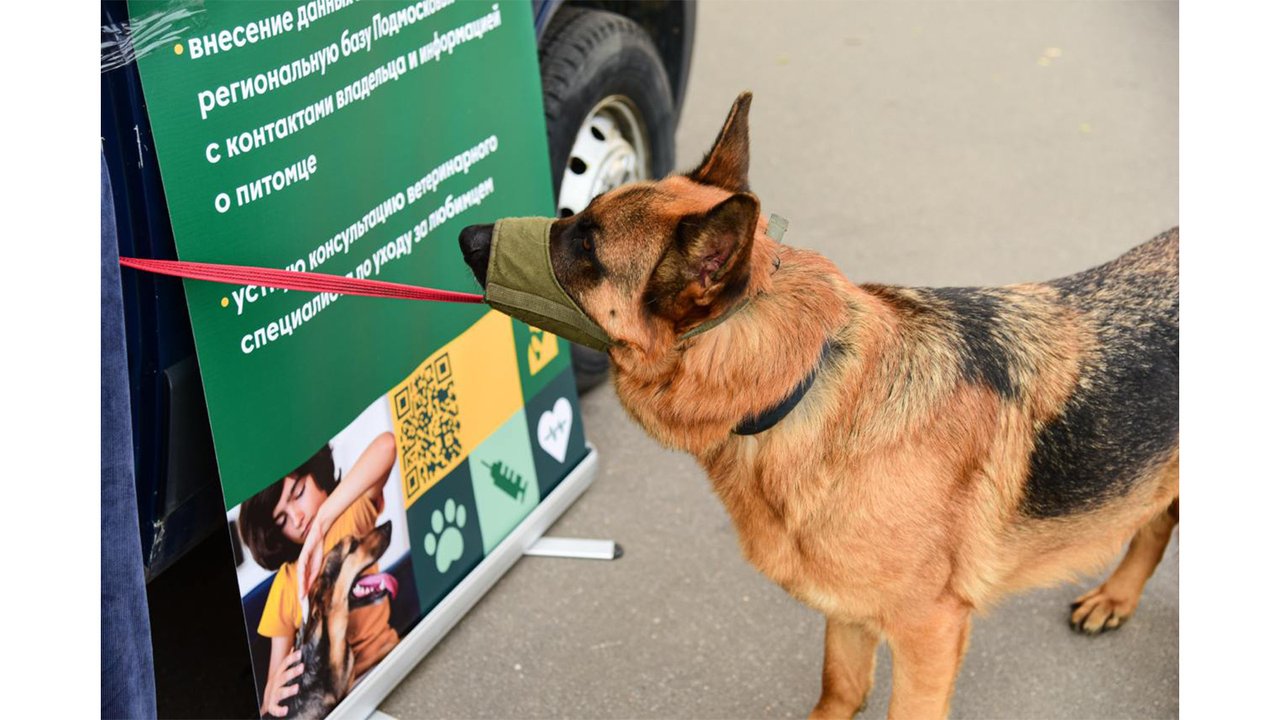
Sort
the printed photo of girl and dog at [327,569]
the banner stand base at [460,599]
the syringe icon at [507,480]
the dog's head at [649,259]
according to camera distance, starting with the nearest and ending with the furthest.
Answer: the dog's head at [649,259] → the printed photo of girl and dog at [327,569] → the banner stand base at [460,599] → the syringe icon at [507,480]

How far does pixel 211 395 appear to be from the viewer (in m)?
2.56

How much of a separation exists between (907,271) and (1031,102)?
2356 millimetres

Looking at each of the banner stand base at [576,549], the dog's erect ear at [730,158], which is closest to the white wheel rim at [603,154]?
the banner stand base at [576,549]

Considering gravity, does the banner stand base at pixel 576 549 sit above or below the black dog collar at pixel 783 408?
below

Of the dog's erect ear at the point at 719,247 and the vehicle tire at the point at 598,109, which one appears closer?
the dog's erect ear at the point at 719,247

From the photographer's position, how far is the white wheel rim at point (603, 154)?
4.20 meters

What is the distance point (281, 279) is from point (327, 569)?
837 mm

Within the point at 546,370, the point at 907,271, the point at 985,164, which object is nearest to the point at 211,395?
the point at 546,370

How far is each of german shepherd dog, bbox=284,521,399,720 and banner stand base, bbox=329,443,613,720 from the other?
0.16 ft

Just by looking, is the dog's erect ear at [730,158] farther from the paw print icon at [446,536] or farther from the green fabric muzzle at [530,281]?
the paw print icon at [446,536]

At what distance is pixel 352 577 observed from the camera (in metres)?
3.06

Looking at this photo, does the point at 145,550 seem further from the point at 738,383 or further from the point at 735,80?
the point at 735,80

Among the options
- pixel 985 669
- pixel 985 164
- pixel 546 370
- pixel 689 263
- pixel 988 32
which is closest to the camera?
pixel 689 263

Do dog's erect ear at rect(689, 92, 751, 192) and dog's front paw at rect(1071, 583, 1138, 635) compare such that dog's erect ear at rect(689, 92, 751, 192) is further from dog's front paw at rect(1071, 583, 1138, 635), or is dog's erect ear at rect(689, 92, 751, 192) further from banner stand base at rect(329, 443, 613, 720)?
dog's front paw at rect(1071, 583, 1138, 635)
